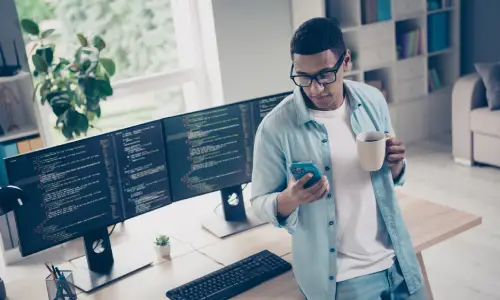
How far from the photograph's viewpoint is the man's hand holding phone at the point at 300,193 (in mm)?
1479

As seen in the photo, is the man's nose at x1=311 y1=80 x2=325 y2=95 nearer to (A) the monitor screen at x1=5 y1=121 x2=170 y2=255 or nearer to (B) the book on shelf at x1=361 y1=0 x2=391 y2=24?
(A) the monitor screen at x1=5 y1=121 x2=170 y2=255

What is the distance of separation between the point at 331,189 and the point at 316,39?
1.29 feet

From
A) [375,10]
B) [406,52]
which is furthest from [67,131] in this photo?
[406,52]

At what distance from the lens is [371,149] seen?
59.1 inches

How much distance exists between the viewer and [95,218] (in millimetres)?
1942

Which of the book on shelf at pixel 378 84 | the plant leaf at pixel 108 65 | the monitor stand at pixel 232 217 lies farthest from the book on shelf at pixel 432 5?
the monitor stand at pixel 232 217

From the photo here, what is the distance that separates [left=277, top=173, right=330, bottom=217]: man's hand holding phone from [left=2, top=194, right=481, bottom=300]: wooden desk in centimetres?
32

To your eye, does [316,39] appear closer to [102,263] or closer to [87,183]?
[87,183]

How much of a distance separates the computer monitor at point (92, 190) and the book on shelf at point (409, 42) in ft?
11.4

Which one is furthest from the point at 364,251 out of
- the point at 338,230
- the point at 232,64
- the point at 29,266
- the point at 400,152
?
the point at 232,64

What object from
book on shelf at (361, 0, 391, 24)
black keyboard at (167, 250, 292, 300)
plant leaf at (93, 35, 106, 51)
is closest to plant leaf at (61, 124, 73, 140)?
plant leaf at (93, 35, 106, 51)

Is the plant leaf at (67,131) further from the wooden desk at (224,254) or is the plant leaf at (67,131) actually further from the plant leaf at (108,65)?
the wooden desk at (224,254)

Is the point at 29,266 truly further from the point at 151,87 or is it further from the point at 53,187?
the point at 53,187

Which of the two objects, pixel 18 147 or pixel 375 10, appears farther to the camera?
pixel 375 10
